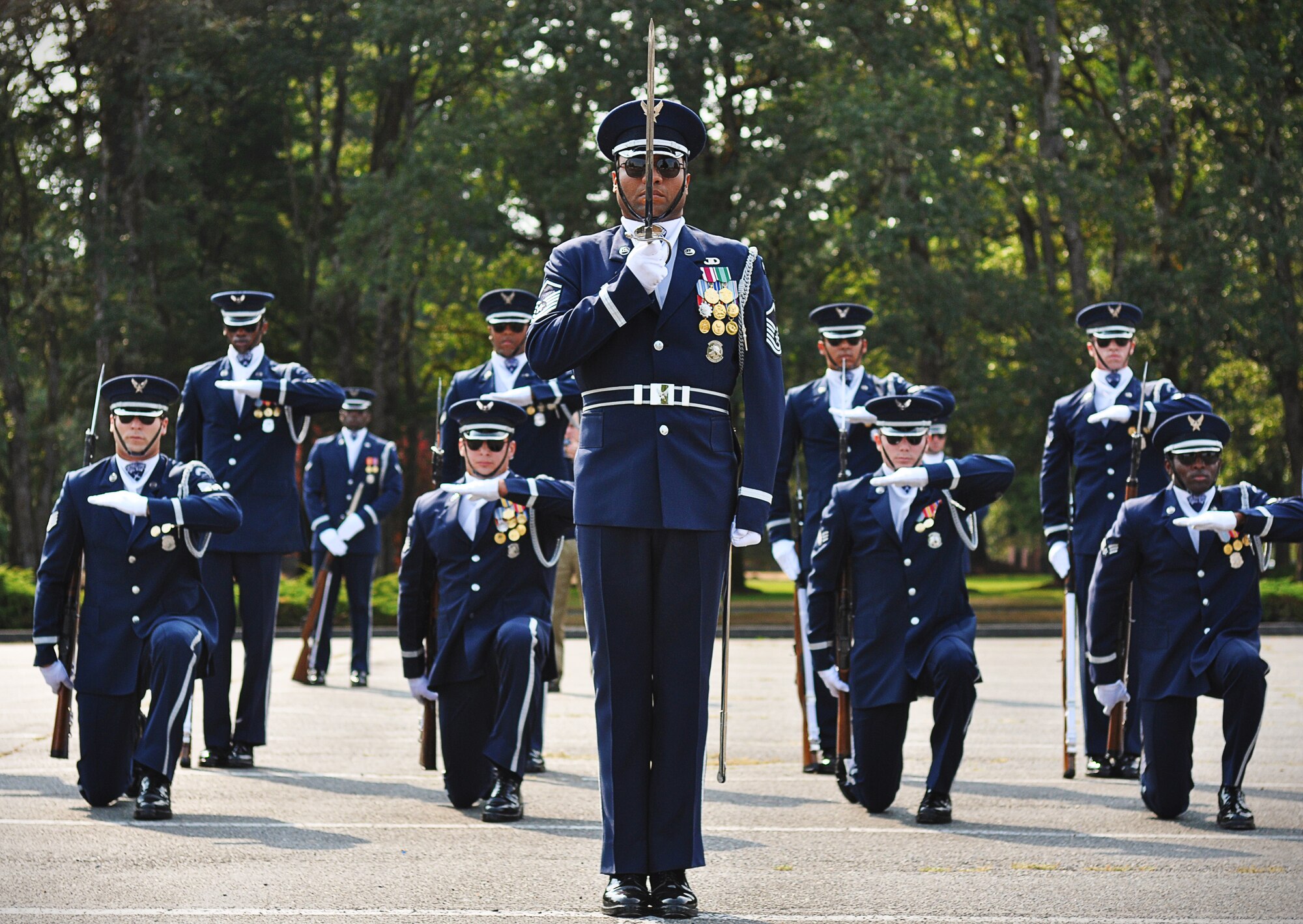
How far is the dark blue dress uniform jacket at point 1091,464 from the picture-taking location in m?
9.68

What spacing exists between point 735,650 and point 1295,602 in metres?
7.60

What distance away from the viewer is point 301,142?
3697 centimetres

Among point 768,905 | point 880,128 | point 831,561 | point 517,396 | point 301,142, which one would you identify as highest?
point 301,142

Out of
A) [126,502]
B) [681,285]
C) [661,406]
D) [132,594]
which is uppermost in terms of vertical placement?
[681,285]

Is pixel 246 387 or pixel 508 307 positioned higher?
pixel 508 307

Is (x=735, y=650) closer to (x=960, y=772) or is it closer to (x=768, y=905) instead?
(x=960, y=772)

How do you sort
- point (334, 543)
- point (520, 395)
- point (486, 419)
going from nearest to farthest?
point (486, 419) < point (520, 395) < point (334, 543)

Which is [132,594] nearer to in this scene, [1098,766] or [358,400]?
[1098,766]

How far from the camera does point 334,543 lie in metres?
15.0

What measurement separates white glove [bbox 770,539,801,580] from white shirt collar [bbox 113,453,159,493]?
131 inches

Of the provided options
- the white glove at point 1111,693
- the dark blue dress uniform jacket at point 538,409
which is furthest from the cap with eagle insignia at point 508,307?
the white glove at point 1111,693

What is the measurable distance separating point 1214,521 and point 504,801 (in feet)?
10.6

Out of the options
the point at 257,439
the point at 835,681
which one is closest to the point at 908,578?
the point at 835,681

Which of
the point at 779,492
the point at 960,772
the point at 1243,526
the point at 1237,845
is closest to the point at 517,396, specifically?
the point at 779,492
